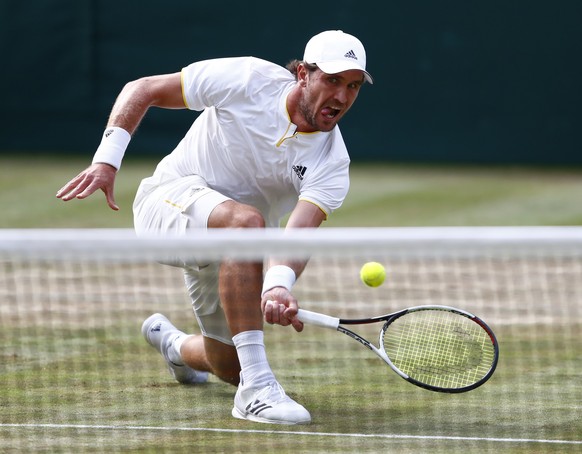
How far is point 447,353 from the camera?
4.21 m

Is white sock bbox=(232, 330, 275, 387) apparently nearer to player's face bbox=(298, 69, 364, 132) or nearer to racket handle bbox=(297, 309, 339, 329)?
racket handle bbox=(297, 309, 339, 329)

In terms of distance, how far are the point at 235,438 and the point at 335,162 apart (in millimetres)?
1139

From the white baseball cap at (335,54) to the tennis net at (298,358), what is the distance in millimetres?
746

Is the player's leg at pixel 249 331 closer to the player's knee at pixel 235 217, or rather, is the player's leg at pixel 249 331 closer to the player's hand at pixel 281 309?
the player's knee at pixel 235 217

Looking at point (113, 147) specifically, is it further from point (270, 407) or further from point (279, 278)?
point (270, 407)

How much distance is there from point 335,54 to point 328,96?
0.48 ft

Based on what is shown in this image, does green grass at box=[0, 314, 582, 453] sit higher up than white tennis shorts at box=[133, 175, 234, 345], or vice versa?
white tennis shorts at box=[133, 175, 234, 345]

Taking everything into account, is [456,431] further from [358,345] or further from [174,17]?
[174,17]

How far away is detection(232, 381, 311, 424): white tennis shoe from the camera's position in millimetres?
4023

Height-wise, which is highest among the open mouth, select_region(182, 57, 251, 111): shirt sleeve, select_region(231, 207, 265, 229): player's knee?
select_region(182, 57, 251, 111): shirt sleeve

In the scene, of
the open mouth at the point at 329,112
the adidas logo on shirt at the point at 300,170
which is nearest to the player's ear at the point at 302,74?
the open mouth at the point at 329,112

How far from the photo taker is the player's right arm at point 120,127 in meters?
4.09

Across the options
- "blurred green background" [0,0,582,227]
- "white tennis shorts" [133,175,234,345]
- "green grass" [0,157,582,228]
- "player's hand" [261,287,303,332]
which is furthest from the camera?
"blurred green background" [0,0,582,227]

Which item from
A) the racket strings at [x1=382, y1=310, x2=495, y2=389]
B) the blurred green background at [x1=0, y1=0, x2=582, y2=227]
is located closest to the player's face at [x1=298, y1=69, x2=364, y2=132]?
the racket strings at [x1=382, y1=310, x2=495, y2=389]
